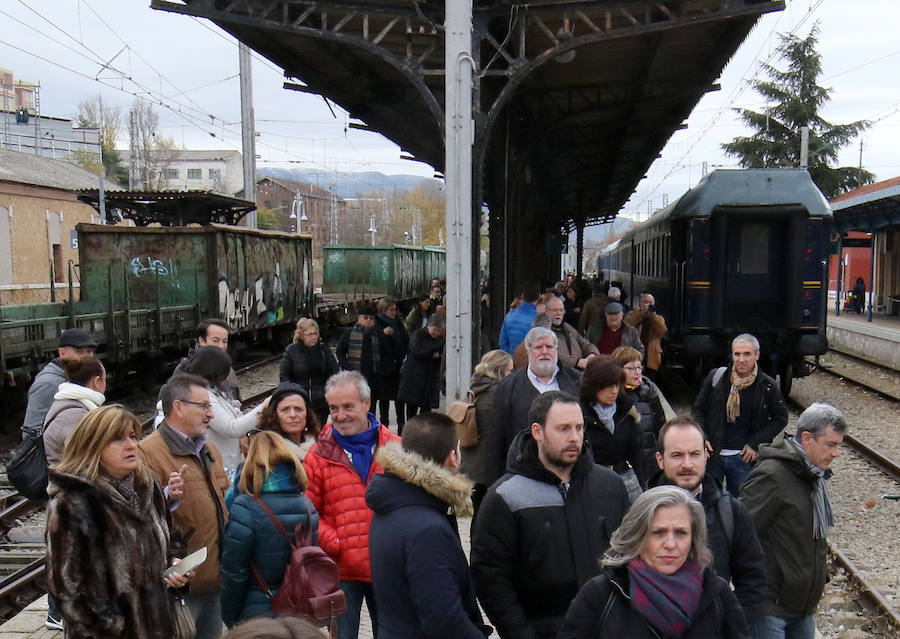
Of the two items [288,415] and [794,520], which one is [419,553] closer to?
[288,415]

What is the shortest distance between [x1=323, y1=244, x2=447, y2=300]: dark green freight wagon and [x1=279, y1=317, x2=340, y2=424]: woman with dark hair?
23.4m

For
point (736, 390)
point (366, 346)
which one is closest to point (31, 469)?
point (736, 390)

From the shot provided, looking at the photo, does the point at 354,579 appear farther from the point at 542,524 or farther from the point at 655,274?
the point at 655,274

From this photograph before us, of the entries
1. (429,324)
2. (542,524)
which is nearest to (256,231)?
(429,324)

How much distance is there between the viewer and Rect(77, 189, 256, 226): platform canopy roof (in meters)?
19.5

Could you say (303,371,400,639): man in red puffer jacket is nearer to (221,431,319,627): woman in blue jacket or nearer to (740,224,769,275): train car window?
(221,431,319,627): woman in blue jacket

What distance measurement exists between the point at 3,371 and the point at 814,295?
11.8 meters

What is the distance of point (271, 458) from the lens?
3.62 meters

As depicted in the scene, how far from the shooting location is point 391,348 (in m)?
9.90

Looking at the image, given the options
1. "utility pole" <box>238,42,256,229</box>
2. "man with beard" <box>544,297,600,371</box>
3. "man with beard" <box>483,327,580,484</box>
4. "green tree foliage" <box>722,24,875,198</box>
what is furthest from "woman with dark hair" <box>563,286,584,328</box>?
"green tree foliage" <box>722,24,875,198</box>

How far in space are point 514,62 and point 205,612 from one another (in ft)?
25.9

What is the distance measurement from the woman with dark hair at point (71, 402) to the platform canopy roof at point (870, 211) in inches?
822

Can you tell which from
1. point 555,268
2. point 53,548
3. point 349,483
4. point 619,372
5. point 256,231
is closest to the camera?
point 53,548

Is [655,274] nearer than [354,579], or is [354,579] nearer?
[354,579]
